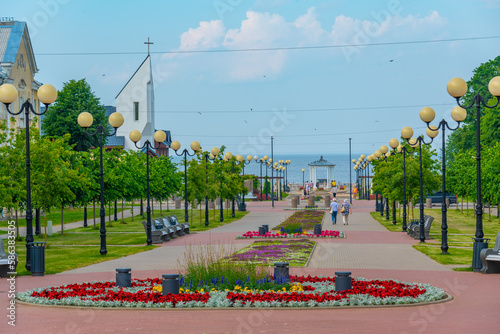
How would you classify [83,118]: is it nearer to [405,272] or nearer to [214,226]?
[405,272]

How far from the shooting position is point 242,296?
1383cm

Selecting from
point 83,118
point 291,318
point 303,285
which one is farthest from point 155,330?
point 83,118

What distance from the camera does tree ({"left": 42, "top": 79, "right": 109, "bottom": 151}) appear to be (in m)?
61.9

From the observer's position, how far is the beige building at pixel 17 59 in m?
52.0

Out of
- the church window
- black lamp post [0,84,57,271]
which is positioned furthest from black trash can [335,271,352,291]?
the church window

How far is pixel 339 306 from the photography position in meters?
13.5

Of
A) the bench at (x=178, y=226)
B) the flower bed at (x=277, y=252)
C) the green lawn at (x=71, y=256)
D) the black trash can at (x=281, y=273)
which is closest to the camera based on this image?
the black trash can at (x=281, y=273)

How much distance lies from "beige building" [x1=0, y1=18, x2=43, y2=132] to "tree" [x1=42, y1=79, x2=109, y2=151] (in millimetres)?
4343

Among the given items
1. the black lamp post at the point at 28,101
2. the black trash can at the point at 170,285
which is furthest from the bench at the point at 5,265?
the black trash can at the point at 170,285

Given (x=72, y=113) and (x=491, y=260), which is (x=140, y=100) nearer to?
(x=72, y=113)

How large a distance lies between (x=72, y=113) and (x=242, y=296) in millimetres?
51182

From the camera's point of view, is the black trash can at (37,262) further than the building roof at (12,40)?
No

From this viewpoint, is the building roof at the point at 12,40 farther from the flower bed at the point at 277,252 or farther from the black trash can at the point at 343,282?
the black trash can at the point at 343,282

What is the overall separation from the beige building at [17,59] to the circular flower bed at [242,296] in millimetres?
38452
